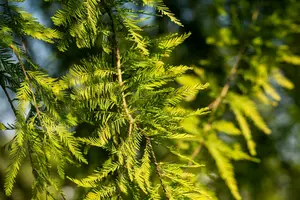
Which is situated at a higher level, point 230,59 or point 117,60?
point 117,60

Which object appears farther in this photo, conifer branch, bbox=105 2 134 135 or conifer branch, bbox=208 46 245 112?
conifer branch, bbox=208 46 245 112

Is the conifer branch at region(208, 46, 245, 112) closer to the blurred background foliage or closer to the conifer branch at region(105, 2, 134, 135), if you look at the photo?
the blurred background foliage

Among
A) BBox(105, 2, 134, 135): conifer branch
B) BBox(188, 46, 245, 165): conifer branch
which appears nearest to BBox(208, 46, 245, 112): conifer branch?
BBox(188, 46, 245, 165): conifer branch

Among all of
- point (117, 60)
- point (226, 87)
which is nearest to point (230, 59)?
point (226, 87)

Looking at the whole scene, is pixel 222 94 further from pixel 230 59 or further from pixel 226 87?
pixel 230 59

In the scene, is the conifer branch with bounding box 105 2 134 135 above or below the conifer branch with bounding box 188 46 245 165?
above

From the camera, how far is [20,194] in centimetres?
136

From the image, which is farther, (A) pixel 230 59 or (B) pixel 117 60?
(A) pixel 230 59

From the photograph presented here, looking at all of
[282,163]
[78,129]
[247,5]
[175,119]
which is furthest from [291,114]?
[175,119]

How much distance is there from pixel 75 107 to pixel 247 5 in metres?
0.75

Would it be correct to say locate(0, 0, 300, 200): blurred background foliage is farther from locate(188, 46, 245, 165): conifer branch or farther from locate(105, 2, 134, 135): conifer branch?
locate(105, 2, 134, 135): conifer branch

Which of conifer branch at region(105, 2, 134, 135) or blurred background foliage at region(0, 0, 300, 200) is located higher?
conifer branch at region(105, 2, 134, 135)

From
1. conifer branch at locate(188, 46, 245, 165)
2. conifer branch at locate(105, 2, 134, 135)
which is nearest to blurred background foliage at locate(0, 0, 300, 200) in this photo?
conifer branch at locate(188, 46, 245, 165)

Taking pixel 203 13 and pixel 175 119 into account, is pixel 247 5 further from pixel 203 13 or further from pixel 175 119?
pixel 175 119
